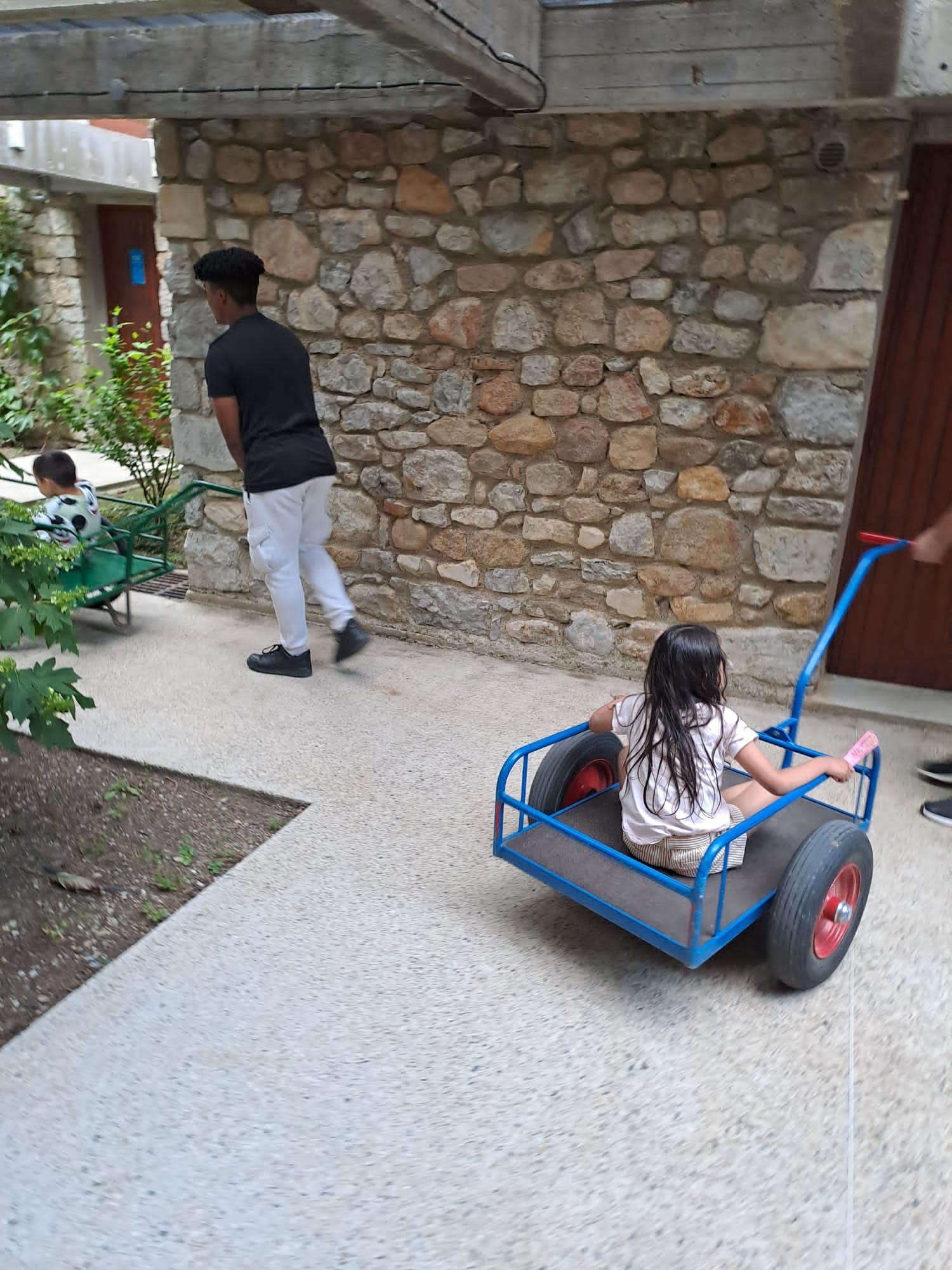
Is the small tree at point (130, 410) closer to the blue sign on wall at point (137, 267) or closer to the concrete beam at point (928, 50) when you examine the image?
the blue sign on wall at point (137, 267)

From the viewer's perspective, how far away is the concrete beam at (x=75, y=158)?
8008mm

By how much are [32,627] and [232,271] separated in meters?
1.96

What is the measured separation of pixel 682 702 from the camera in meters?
2.37

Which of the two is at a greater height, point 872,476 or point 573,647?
point 872,476

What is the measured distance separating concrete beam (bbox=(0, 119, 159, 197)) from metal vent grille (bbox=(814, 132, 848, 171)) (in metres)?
6.14

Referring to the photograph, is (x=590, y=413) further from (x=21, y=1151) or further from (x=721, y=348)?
(x=21, y=1151)

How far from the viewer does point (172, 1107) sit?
6.76 feet

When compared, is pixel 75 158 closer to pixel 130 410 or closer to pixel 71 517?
pixel 130 410

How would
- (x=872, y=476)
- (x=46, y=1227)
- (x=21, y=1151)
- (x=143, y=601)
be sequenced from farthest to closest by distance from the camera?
(x=143, y=601), (x=872, y=476), (x=21, y=1151), (x=46, y=1227)

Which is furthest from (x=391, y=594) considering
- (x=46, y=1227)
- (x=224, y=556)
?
(x=46, y=1227)

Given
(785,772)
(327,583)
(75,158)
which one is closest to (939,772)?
(785,772)

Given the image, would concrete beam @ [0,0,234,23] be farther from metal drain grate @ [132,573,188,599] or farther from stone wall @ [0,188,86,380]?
stone wall @ [0,188,86,380]

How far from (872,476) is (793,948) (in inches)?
95.8

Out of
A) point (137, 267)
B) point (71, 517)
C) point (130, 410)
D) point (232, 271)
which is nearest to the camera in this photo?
point (232, 271)
